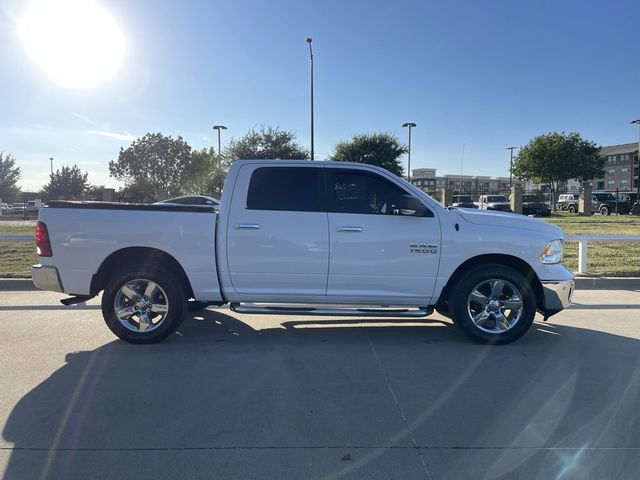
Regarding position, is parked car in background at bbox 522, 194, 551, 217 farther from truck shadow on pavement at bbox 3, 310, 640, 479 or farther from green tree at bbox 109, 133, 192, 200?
truck shadow on pavement at bbox 3, 310, 640, 479

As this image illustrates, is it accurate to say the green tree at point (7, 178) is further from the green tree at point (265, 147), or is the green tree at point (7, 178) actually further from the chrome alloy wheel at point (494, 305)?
the chrome alloy wheel at point (494, 305)

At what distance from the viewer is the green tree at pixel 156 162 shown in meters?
45.8

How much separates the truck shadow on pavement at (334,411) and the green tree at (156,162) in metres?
42.0

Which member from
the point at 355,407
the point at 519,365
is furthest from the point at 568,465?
the point at 519,365

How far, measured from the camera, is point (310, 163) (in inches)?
220

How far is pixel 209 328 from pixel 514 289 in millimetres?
3714

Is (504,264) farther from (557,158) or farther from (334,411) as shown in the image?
(557,158)

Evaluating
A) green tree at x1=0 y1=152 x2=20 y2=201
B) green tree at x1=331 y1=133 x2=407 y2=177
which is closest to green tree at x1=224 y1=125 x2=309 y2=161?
green tree at x1=331 y1=133 x2=407 y2=177

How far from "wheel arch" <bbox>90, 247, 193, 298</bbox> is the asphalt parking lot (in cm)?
70

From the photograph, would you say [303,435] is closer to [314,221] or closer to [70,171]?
[314,221]

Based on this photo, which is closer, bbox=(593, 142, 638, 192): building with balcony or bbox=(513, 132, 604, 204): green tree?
bbox=(513, 132, 604, 204): green tree

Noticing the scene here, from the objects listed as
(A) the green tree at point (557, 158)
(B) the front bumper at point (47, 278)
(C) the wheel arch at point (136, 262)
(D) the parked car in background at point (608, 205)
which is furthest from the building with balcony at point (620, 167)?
(B) the front bumper at point (47, 278)

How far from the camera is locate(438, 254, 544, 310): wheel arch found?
543 centimetres

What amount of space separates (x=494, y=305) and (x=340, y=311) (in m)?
1.72
